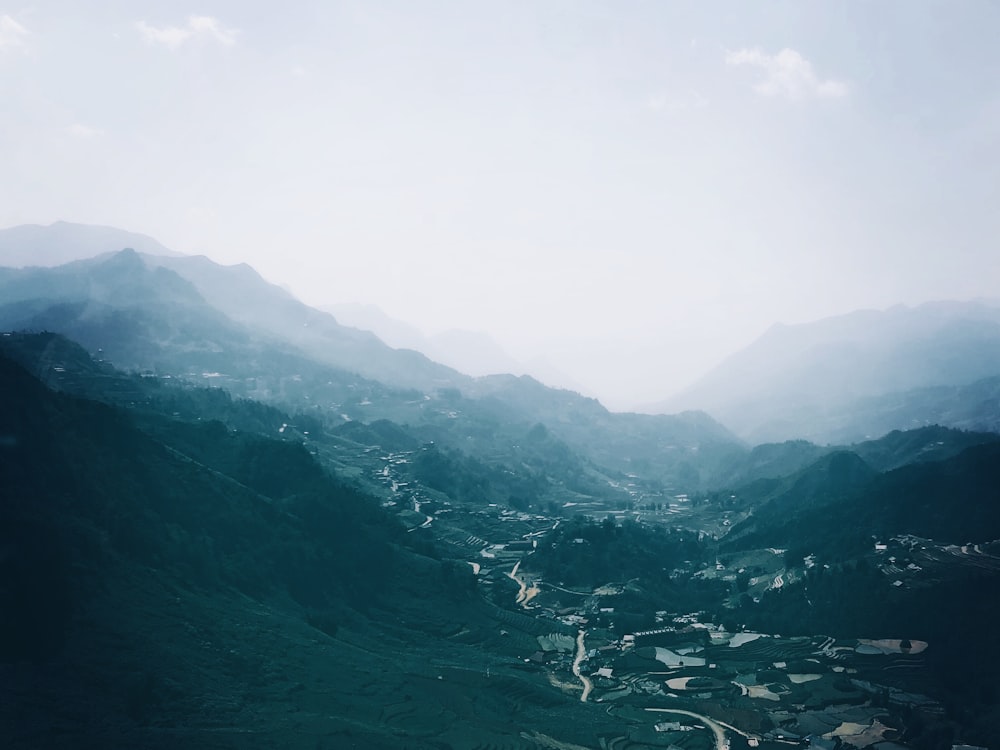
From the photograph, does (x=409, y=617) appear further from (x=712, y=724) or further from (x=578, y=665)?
(x=712, y=724)

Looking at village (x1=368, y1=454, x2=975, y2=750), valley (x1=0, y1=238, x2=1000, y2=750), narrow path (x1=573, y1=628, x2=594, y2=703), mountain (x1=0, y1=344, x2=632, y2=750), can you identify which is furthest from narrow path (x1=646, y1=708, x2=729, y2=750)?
mountain (x1=0, y1=344, x2=632, y2=750)

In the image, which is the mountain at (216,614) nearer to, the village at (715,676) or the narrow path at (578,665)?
the narrow path at (578,665)

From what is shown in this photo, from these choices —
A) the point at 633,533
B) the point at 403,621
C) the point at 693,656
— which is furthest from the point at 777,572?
the point at 403,621

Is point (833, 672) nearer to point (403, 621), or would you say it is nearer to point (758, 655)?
point (758, 655)

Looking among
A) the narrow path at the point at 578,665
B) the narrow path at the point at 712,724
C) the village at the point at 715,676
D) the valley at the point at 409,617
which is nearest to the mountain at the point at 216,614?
the valley at the point at 409,617

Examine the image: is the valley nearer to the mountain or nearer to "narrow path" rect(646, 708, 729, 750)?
the mountain

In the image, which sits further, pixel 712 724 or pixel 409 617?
pixel 409 617

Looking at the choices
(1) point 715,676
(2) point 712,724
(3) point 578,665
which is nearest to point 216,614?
(3) point 578,665

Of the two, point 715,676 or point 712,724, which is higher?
point 715,676
